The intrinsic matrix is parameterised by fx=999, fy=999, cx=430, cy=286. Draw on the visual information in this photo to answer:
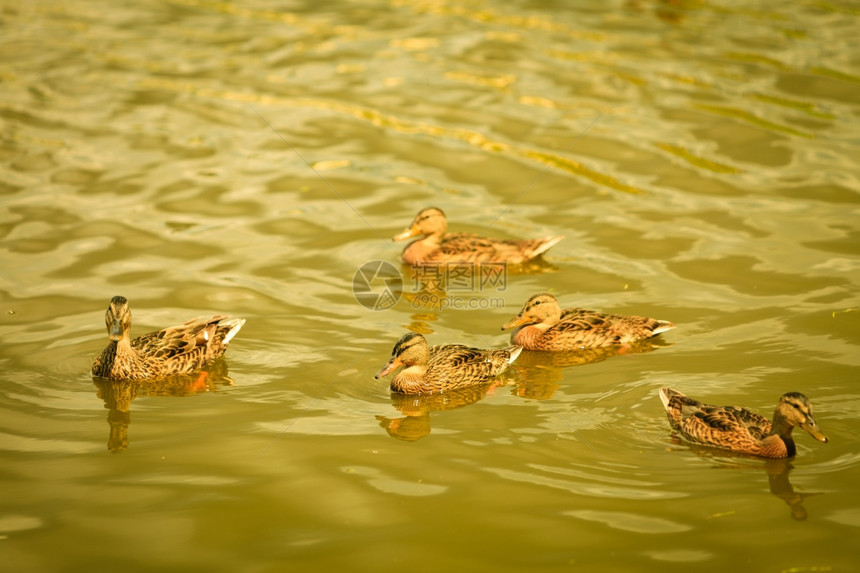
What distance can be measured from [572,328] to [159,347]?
12.9ft

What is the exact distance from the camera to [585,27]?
21766 mm

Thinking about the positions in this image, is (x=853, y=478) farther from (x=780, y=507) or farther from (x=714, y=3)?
(x=714, y=3)

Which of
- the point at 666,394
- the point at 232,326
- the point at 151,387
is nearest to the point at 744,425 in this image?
the point at 666,394

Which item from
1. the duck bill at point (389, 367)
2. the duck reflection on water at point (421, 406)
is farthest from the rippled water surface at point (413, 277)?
the duck bill at point (389, 367)

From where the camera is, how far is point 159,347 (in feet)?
30.5

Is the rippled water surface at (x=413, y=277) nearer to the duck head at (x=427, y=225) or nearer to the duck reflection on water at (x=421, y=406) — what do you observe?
the duck reflection on water at (x=421, y=406)

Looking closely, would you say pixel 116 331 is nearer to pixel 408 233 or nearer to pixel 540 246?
pixel 408 233

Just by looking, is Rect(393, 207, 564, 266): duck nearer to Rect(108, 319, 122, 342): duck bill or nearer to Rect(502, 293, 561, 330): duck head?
Rect(502, 293, 561, 330): duck head

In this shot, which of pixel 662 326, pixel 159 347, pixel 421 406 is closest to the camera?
pixel 421 406

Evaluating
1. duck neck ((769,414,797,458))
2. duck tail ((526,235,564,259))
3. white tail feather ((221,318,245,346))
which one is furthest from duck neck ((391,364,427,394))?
duck tail ((526,235,564,259))

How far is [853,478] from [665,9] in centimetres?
1783

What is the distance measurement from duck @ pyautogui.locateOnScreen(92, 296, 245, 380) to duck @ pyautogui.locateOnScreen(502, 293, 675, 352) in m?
2.79

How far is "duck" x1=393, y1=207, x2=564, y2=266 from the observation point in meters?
12.0

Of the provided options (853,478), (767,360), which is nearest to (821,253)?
(767,360)
